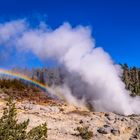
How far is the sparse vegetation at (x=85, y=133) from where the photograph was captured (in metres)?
34.1

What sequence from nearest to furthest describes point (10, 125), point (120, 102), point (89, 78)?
point (10, 125) → point (120, 102) → point (89, 78)

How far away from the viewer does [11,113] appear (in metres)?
21.4

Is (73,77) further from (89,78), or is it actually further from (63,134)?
(63,134)

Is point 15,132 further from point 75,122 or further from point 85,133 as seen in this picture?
point 75,122

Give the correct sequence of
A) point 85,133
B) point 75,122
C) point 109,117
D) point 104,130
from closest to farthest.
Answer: point 85,133
point 104,130
point 75,122
point 109,117

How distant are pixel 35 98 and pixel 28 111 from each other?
37.7 feet

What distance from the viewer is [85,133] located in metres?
34.5

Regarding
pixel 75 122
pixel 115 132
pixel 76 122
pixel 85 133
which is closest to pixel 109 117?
pixel 76 122

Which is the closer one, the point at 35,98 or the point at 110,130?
the point at 110,130

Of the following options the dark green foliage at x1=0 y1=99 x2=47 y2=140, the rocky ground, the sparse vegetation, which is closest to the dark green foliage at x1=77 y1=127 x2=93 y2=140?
the sparse vegetation

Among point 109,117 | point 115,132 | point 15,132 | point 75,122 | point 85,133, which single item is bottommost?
point 15,132

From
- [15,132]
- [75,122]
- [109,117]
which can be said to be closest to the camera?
[15,132]

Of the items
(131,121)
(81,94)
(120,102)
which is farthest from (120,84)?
(131,121)

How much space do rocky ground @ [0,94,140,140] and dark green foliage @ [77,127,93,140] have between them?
21 cm
